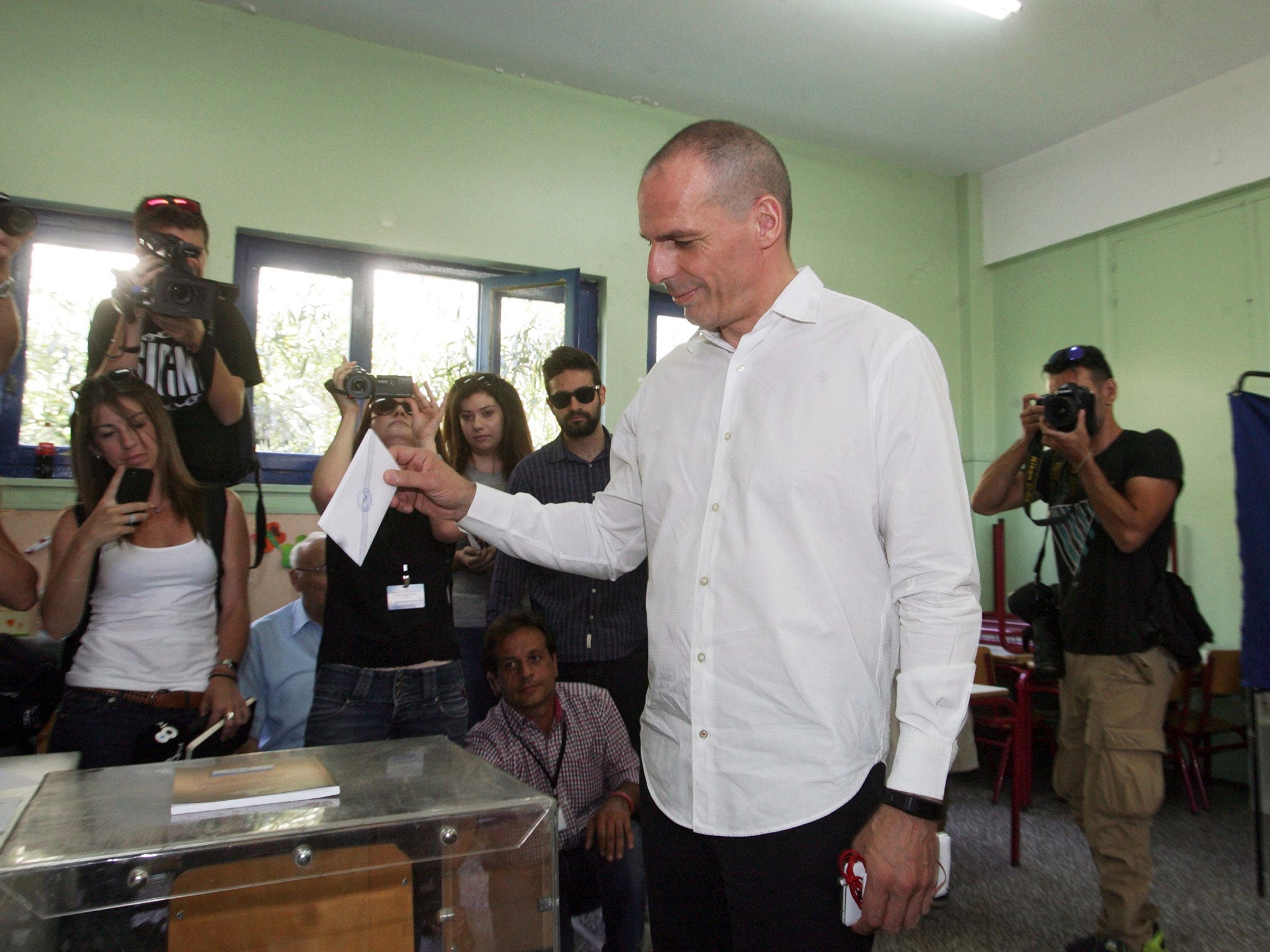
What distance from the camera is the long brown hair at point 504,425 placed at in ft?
11.9

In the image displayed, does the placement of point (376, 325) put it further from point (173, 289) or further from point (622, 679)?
point (622, 679)

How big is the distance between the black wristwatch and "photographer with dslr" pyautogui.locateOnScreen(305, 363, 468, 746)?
58.8 inches

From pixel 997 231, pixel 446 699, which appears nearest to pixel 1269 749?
pixel 446 699

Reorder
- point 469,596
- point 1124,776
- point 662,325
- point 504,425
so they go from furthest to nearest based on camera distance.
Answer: point 662,325, point 504,425, point 469,596, point 1124,776

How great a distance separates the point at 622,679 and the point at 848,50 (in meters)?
3.85

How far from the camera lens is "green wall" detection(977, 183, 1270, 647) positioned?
16.8 ft

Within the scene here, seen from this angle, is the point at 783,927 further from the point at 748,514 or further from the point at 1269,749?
the point at 1269,749

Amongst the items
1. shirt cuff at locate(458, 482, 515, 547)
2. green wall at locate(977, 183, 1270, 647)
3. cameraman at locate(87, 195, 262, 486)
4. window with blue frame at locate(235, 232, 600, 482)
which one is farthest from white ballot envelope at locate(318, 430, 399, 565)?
green wall at locate(977, 183, 1270, 647)

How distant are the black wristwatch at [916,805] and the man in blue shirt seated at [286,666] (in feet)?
8.42

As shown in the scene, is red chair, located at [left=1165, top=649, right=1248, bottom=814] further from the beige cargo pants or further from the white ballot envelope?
the white ballot envelope

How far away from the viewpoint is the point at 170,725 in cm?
223

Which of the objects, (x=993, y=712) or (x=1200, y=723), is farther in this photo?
(x=1200, y=723)

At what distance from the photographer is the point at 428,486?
150 cm

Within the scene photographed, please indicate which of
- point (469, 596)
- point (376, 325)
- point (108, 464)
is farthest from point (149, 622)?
point (376, 325)
